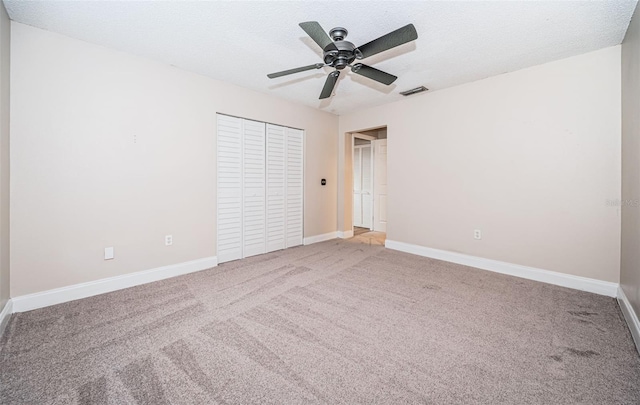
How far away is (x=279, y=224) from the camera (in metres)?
4.33

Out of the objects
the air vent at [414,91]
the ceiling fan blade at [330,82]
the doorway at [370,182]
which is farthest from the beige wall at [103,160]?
the doorway at [370,182]

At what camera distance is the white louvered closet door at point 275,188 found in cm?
415

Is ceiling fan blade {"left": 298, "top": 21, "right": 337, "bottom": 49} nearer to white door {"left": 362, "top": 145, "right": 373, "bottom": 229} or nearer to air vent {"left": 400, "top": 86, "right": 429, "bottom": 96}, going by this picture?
air vent {"left": 400, "top": 86, "right": 429, "bottom": 96}

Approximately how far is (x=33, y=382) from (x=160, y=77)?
112 inches

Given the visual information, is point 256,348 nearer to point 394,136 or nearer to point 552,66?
point 394,136

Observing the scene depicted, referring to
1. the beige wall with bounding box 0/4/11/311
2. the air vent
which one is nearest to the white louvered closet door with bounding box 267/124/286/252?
the air vent

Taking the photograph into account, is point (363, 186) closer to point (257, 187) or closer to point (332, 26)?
point (257, 187)

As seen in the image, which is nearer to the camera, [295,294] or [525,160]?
[295,294]

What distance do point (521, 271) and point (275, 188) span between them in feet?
11.4

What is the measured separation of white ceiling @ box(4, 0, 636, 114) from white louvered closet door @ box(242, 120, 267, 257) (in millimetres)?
932

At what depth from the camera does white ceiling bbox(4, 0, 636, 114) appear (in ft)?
6.64

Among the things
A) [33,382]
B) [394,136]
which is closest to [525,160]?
[394,136]

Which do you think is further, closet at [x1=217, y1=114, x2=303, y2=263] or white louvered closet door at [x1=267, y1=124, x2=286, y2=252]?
white louvered closet door at [x1=267, y1=124, x2=286, y2=252]

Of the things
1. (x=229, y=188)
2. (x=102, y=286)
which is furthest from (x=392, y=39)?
(x=102, y=286)
